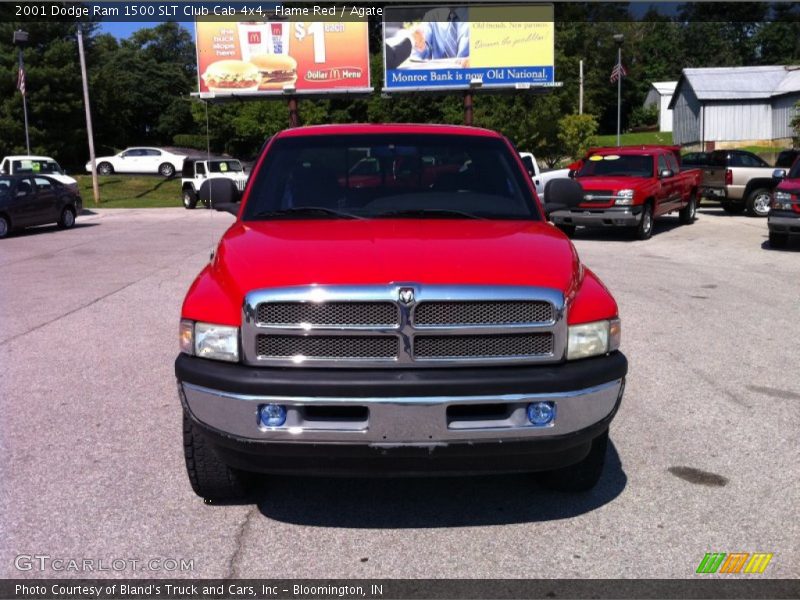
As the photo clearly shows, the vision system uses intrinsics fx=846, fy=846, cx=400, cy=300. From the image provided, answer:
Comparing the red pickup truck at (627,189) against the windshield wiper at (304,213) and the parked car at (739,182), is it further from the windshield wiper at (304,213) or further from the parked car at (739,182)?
the windshield wiper at (304,213)

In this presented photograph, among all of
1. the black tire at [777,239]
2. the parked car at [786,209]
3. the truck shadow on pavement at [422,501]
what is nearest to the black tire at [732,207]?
the black tire at [777,239]

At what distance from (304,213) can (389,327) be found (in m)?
1.42

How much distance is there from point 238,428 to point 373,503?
987mm

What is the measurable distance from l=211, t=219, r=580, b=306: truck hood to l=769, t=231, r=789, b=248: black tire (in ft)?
40.8

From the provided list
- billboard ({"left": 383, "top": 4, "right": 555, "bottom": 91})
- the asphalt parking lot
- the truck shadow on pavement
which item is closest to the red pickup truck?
the asphalt parking lot

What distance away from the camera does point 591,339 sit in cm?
376

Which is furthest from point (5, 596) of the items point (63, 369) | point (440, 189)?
point (63, 369)

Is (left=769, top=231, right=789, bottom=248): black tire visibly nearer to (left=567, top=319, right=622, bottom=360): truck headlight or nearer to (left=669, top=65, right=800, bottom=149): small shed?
(left=567, top=319, right=622, bottom=360): truck headlight

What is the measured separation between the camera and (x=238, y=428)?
11.7 feet

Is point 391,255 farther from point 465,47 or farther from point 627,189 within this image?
point 465,47

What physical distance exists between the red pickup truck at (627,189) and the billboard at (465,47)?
15982mm

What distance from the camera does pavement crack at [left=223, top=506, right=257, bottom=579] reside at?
3.49 m

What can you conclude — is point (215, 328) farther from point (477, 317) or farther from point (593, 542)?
point (593, 542)

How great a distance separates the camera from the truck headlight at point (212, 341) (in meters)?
3.64
